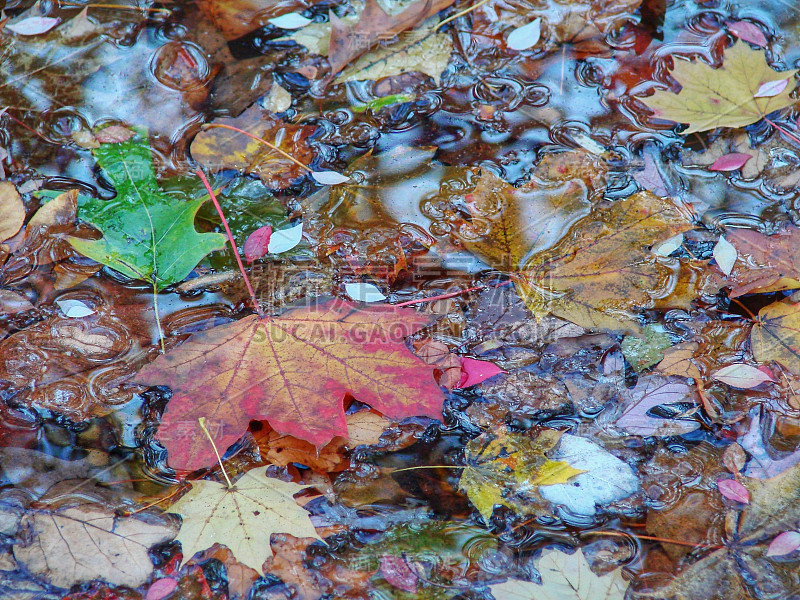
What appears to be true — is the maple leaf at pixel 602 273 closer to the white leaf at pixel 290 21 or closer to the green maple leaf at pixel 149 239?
the green maple leaf at pixel 149 239

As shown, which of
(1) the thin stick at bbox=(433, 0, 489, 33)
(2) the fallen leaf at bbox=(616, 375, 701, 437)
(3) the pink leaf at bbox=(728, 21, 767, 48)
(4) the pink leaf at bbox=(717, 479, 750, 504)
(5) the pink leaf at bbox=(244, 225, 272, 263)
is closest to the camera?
(4) the pink leaf at bbox=(717, 479, 750, 504)

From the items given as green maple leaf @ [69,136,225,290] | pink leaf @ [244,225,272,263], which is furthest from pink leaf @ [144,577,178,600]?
pink leaf @ [244,225,272,263]

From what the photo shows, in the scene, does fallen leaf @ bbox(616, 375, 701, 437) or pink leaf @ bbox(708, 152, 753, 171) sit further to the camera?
pink leaf @ bbox(708, 152, 753, 171)

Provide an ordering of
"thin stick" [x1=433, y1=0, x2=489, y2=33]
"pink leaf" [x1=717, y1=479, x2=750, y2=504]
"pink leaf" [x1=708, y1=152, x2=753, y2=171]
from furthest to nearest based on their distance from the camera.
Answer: "thin stick" [x1=433, y1=0, x2=489, y2=33]
"pink leaf" [x1=708, y1=152, x2=753, y2=171]
"pink leaf" [x1=717, y1=479, x2=750, y2=504]

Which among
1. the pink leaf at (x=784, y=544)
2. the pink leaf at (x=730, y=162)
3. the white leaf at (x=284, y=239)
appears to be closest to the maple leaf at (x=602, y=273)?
the pink leaf at (x=730, y=162)

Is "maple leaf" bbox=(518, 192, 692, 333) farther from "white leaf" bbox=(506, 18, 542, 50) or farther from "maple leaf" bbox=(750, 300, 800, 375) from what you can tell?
"white leaf" bbox=(506, 18, 542, 50)

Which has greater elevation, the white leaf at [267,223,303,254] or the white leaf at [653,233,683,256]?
the white leaf at [267,223,303,254]

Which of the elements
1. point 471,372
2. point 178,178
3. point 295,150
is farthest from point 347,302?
point 178,178

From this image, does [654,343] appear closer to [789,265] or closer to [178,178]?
[789,265]
